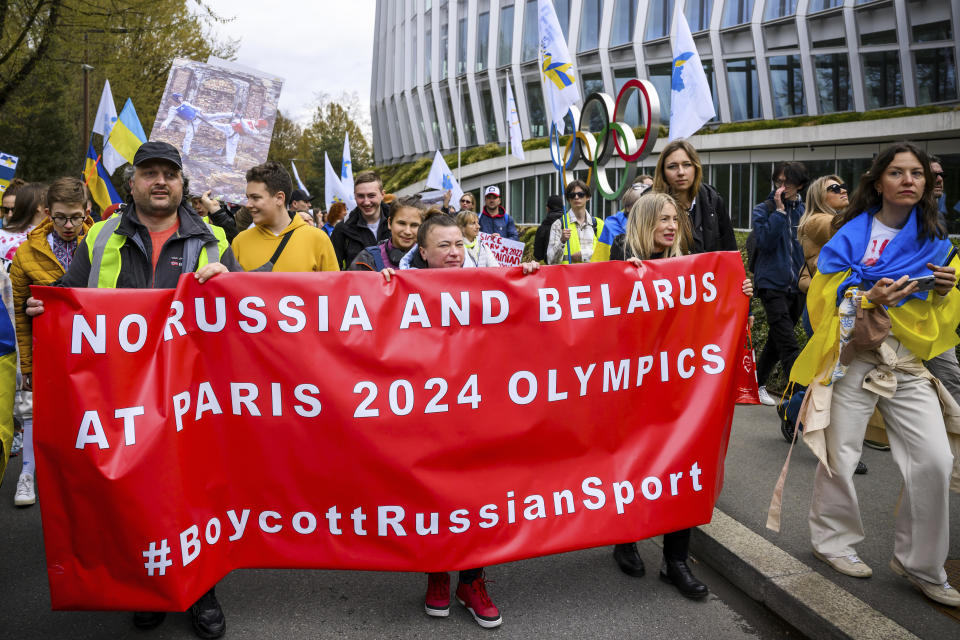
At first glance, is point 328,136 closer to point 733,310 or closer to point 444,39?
point 444,39

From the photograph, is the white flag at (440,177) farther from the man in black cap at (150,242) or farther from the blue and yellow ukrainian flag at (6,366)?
the blue and yellow ukrainian flag at (6,366)

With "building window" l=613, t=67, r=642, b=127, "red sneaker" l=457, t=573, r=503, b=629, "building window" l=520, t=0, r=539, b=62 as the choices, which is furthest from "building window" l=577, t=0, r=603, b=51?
"red sneaker" l=457, t=573, r=503, b=629

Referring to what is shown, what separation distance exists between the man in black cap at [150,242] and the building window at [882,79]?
90.5 ft

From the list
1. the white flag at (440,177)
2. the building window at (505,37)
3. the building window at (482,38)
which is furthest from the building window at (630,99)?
the white flag at (440,177)

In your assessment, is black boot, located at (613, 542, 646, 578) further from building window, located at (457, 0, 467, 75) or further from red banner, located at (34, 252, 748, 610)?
building window, located at (457, 0, 467, 75)

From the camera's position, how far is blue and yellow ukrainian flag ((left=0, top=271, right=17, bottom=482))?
352 cm

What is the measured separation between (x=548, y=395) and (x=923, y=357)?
175cm

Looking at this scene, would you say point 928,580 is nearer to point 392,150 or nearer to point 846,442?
point 846,442

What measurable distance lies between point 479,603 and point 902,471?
202 centimetres

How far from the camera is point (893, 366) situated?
3883 mm

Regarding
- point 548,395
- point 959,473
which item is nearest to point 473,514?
point 548,395

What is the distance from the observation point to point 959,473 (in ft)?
13.1

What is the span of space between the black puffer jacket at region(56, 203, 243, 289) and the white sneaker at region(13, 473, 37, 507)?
219 centimetres

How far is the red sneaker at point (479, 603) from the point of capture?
12.2ft
